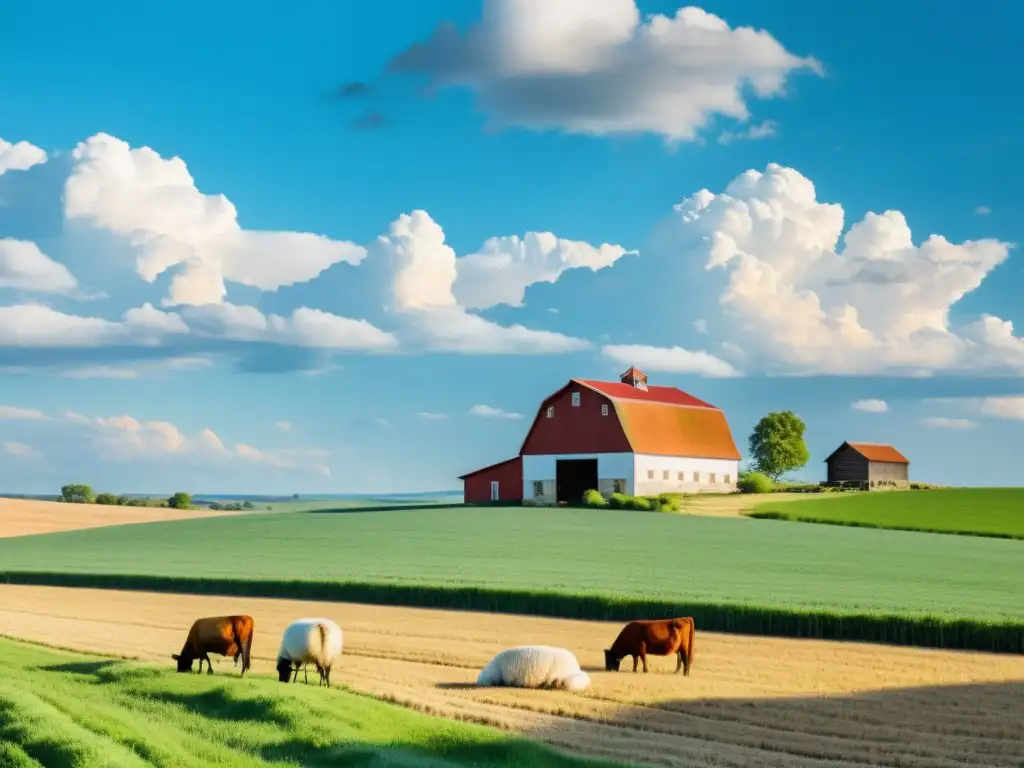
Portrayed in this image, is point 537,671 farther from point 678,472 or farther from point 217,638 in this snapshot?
point 678,472

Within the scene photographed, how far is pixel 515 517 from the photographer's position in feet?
247

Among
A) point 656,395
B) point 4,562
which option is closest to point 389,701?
point 4,562

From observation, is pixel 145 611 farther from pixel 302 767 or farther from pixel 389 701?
pixel 302 767

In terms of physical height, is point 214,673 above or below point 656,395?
below

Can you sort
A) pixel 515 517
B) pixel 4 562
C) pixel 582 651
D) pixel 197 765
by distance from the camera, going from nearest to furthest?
pixel 197 765 → pixel 582 651 → pixel 4 562 → pixel 515 517

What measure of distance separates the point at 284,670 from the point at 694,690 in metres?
7.56

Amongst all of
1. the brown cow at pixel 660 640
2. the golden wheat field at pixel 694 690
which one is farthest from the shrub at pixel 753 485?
the brown cow at pixel 660 640

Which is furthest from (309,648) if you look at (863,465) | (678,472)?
(863,465)

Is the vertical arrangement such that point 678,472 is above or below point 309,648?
above

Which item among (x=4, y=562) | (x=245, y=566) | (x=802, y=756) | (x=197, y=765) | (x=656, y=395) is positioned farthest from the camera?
(x=656, y=395)

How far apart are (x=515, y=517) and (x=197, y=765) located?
6034 cm

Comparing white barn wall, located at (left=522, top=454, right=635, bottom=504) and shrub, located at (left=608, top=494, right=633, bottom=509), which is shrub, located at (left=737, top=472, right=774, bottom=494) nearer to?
white barn wall, located at (left=522, top=454, right=635, bottom=504)

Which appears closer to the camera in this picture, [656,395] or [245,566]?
[245,566]

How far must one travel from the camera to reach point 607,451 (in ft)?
285
